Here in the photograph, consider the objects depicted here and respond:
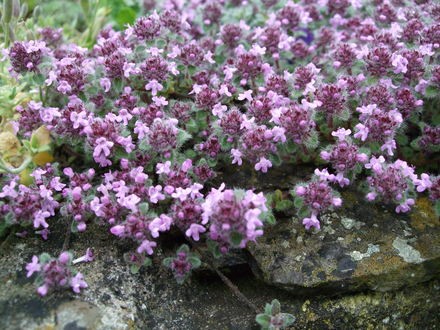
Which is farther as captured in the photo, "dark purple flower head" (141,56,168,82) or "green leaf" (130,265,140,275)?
"dark purple flower head" (141,56,168,82)

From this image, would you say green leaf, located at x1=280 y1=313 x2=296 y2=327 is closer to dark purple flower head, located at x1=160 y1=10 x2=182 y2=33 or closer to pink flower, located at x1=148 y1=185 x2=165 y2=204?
pink flower, located at x1=148 y1=185 x2=165 y2=204

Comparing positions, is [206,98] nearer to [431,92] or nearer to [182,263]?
[182,263]

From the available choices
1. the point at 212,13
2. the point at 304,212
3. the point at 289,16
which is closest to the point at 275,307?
the point at 304,212

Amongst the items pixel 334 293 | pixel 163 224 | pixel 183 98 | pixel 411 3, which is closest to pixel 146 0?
pixel 183 98

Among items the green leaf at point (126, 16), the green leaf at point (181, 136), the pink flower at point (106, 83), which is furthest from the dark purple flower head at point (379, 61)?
the green leaf at point (126, 16)

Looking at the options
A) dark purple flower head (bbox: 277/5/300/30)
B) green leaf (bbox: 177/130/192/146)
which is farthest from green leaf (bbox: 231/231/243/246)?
dark purple flower head (bbox: 277/5/300/30)

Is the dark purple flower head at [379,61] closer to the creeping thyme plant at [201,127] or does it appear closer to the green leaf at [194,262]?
the creeping thyme plant at [201,127]

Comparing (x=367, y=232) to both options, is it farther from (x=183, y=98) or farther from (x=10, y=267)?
(x=10, y=267)

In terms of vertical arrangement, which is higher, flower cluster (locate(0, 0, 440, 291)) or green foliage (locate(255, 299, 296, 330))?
flower cluster (locate(0, 0, 440, 291))
